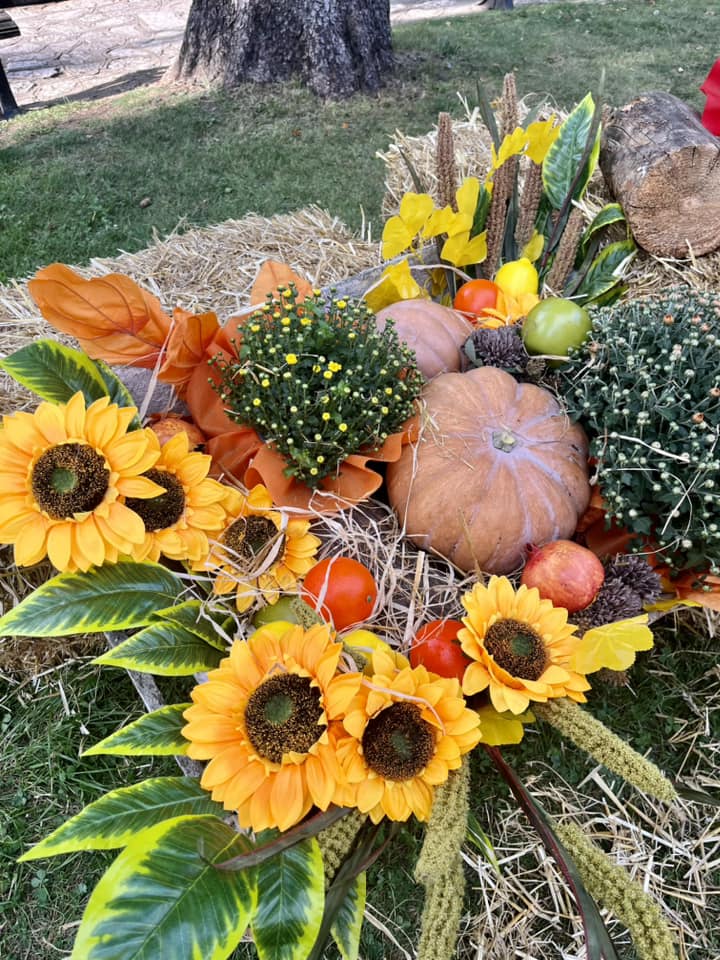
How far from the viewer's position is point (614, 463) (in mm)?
1569

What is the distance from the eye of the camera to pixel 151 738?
1255mm

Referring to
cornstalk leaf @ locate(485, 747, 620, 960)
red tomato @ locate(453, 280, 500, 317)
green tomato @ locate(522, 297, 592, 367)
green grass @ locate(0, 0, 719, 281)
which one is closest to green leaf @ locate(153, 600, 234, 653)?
cornstalk leaf @ locate(485, 747, 620, 960)

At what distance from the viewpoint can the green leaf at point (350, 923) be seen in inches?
45.4

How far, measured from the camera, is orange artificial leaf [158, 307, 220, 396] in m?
1.61

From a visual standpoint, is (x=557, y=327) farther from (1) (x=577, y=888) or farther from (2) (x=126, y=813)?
(2) (x=126, y=813)

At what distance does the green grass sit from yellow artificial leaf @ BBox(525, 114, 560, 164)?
137 cm

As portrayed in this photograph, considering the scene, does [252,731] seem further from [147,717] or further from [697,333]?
[697,333]

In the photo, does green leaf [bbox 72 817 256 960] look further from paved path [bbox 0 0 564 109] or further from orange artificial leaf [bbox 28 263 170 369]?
paved path [bbox 0 0 564 109]

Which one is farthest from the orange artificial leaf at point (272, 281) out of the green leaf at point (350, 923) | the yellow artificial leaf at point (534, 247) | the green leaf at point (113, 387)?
the green leaf at point (350, 923)

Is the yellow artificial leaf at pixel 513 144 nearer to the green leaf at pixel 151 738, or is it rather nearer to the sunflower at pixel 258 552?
the sunflower at pixel 258 552

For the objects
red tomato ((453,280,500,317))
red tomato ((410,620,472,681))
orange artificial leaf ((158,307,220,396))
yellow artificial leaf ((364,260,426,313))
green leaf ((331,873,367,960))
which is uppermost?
orange artificial leaf ((158,307,220,396))

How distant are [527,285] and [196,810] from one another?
1679 mm

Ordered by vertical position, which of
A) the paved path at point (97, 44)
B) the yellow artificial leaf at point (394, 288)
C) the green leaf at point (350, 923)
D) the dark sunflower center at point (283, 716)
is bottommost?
the green leaf at point (350, 923)

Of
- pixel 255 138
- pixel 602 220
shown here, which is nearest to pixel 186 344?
pixel 602 220
